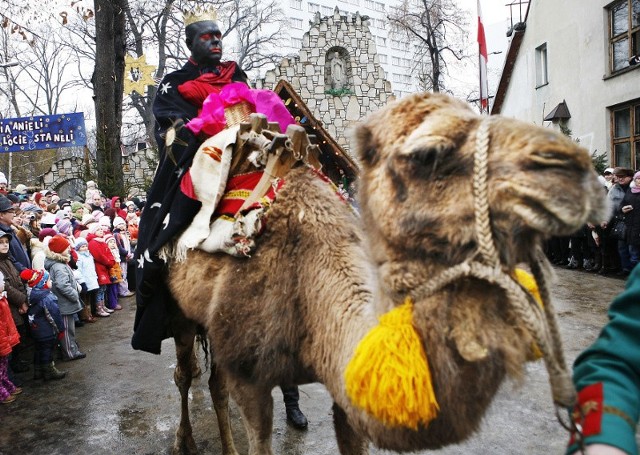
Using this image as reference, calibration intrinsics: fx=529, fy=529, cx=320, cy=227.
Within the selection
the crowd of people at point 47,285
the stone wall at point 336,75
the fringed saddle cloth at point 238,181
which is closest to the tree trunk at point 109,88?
the crowd of people at point 47,285

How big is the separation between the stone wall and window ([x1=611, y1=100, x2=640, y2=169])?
39.9 feet

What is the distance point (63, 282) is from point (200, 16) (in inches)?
168

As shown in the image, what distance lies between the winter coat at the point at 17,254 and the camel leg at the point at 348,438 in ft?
15.7

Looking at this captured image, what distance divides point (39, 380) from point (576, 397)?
568cm

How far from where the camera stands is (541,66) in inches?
737

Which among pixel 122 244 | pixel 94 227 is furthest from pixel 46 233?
pixel 122 244

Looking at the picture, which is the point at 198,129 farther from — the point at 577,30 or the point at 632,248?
the point at 577,30

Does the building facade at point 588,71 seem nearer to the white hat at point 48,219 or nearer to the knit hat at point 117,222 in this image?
the knit hat at point 117,222

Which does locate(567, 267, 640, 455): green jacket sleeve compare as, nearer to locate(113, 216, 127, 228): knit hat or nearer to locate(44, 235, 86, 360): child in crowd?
locate(44, 235, 86, 360): child in crowd

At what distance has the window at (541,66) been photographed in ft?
60.7

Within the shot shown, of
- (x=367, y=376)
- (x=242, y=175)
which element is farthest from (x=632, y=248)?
(x=367, y=376)

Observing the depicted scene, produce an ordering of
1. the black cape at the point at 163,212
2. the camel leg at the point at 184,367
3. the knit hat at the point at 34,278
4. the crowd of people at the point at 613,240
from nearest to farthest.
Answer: the black cape at the point at 163,212, the camel leg at the point at 184,367, the knit hat at the point at 34,278, the crowd of people at the point at 613,240

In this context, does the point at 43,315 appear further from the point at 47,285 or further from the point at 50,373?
the point at 50,373

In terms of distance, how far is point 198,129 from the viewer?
3143mm
